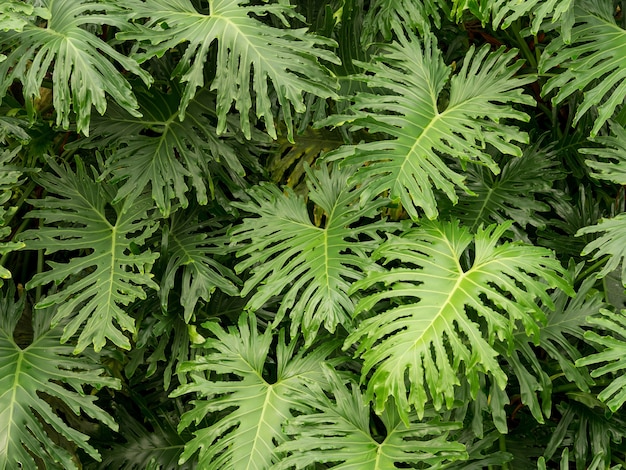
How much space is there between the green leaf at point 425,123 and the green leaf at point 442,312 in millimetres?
115

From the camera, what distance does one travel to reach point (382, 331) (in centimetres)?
132

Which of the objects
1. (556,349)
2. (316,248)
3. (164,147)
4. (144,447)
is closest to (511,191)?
(556,349)

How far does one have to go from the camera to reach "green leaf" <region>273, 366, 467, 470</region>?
4.51 feet

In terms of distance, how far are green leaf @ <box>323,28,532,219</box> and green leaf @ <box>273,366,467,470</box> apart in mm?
430

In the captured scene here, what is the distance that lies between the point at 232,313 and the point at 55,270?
0.47m

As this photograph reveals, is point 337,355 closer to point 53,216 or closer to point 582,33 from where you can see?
point 53,216

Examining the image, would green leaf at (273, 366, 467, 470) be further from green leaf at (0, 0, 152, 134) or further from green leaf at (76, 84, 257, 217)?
green leaf at (0, 0, 152, 134)

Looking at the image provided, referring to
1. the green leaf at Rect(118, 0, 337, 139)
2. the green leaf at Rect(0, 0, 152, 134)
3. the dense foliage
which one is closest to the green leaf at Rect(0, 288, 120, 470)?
the dense foliage

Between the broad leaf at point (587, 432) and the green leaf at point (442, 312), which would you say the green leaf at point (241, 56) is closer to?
the green leaf at point (442, 312)

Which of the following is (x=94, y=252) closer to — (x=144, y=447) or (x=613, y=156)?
(x=144, y=447)

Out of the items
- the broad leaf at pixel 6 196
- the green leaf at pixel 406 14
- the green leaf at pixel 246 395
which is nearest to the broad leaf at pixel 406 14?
the green leaf at pixel 406 14

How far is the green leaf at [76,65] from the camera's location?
1.40 meters

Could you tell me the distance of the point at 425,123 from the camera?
152cm

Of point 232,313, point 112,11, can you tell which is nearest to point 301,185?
point 232,313
